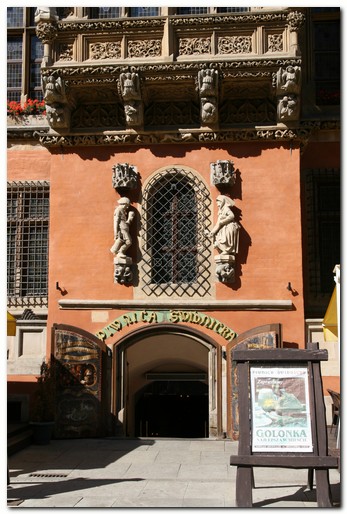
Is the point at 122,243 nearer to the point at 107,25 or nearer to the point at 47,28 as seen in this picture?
the point at 107,25

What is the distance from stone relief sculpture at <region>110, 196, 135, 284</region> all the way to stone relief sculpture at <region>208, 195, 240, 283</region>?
1.56 m

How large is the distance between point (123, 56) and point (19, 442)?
698cm

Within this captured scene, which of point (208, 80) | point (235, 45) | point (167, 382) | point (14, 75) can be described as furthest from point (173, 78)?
point (167, 382)

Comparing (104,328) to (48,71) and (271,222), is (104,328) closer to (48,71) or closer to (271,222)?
(271,222)

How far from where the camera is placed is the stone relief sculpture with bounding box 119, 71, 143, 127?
12.9 meters

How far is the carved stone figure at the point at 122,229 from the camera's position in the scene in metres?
13.0

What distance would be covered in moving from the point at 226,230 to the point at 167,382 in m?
5.81

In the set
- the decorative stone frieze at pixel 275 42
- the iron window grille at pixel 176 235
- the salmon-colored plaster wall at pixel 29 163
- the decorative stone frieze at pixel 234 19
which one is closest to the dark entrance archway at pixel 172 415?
the iron window grille at pixel 176 235

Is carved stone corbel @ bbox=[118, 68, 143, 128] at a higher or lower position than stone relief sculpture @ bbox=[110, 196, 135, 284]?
higher

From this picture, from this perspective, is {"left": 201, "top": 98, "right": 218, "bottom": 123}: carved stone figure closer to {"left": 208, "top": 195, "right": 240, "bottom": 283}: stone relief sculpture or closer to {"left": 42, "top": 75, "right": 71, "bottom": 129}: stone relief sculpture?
{"left": 208, "top": 195, "right": 240, "bottom": 283}: stone relief sculpture

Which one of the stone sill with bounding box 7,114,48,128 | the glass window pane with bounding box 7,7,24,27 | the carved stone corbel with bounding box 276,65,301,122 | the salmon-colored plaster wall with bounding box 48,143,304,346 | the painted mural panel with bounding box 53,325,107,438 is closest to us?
the painted mural panel with bounding box 53,325,107,438

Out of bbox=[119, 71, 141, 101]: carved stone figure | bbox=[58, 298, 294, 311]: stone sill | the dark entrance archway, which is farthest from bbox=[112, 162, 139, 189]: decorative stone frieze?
the dark entrance archway

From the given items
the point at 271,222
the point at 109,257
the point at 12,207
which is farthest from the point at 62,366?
the point at 271,222

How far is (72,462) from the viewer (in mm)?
10523
